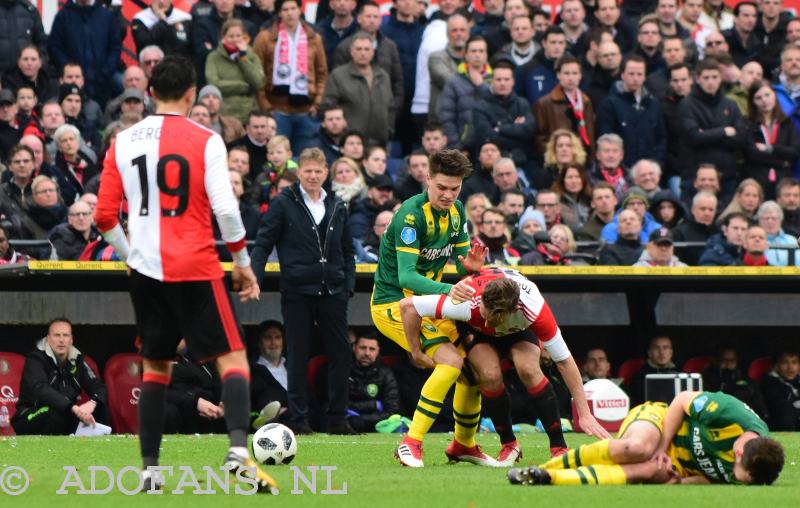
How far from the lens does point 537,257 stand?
48.1 ft

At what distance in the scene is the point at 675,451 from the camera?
8289mm

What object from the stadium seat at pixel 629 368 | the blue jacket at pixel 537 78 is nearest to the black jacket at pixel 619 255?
the stadium seat at pixel 629 368

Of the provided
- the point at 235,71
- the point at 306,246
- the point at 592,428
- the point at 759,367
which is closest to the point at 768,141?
the point at 759,367

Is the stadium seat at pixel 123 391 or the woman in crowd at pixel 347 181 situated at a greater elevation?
the woman in crowd at pixel 347 181

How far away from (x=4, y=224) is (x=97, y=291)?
105 centimetres

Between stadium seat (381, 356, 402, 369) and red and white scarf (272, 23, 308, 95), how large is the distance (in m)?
3.54

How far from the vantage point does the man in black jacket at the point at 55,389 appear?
43.2 ft

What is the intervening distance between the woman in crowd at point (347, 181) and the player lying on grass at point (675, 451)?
24.6ft

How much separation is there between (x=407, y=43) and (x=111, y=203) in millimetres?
10773

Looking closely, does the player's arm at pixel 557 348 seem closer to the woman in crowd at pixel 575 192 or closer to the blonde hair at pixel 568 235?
the blonde hair at pixel 568 235

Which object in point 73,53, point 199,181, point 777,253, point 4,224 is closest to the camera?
point 199,181

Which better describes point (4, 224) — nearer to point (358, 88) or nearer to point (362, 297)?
point (362, 297)

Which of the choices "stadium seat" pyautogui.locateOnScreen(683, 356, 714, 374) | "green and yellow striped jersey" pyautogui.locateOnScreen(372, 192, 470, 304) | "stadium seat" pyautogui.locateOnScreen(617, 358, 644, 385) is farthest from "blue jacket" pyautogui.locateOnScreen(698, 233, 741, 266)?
"green and yellow striped jersey" pyautogui.locateOnScreen(372, 192, 470, 304)

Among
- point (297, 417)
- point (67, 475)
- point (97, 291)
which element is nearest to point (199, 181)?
point (67, 475)
